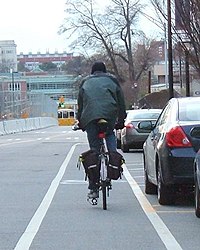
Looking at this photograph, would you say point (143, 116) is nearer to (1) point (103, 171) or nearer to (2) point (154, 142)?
(2) point (154, 142)

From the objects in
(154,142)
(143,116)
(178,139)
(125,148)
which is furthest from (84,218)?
(143,116)

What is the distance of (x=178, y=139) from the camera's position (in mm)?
11758

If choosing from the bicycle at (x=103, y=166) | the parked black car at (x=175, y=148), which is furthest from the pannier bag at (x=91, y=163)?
the parked black car at (x=175, y=148)

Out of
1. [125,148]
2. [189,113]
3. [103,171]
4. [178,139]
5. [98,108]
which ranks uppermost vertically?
[98,108]

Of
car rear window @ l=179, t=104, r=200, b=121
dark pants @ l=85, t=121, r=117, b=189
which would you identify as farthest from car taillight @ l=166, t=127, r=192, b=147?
dark pants @ l=85, t=121, r=117, b=189

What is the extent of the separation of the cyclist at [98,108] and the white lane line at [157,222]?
2.74 feet

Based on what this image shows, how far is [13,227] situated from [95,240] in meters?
1.39

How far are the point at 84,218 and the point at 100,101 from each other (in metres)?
1.71

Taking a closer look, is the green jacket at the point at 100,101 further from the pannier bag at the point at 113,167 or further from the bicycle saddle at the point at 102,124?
the pannier bag at the point at 113,167

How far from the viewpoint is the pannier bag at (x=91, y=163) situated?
11.8 m

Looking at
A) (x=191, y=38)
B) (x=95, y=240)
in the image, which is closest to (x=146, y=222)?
(x=95, y=240)

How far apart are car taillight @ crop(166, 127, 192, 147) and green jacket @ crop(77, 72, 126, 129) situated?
71cm

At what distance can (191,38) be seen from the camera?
2864 cm

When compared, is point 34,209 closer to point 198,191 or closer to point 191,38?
point 198,191
